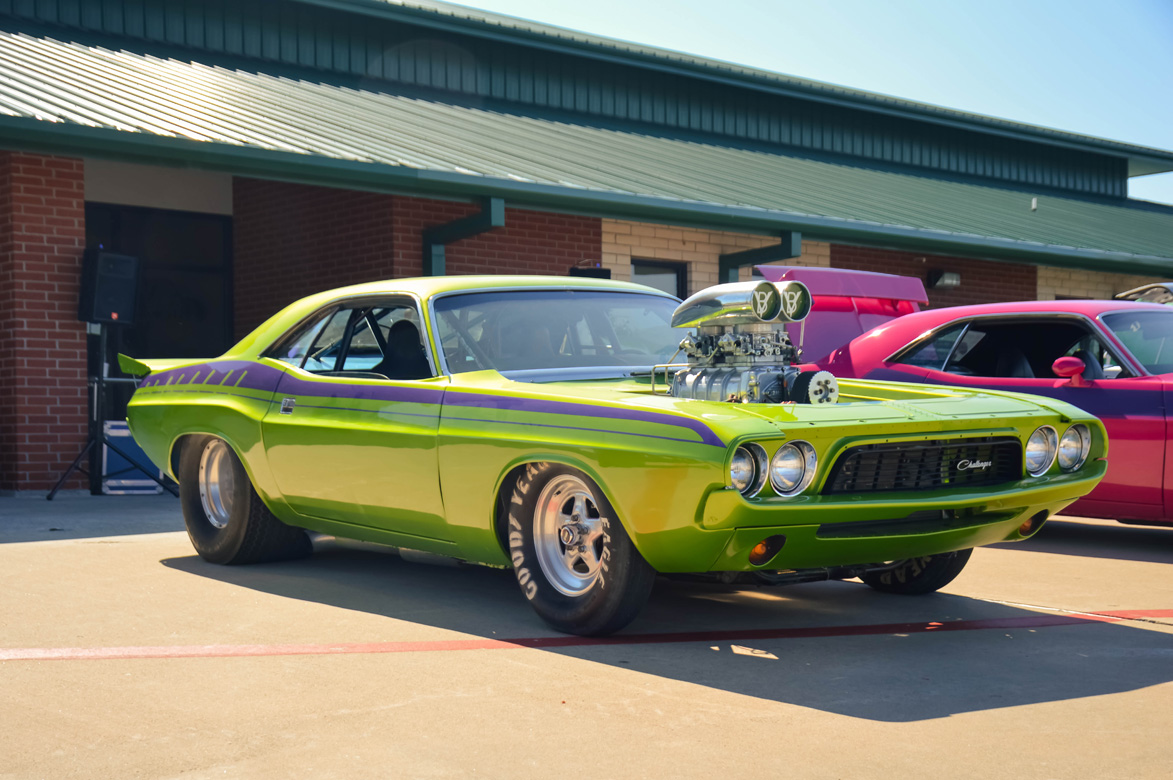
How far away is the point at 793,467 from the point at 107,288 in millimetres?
8102

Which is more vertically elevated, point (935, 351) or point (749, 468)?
point (935, 351)

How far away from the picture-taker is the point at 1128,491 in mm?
7125

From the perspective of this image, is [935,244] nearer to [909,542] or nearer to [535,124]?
[535,124]

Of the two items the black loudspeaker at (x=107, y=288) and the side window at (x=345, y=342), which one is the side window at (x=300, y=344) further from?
the black loudspeaker at (x=107, y=288)

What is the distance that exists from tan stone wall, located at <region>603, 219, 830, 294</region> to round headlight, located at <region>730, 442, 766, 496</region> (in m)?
10.4

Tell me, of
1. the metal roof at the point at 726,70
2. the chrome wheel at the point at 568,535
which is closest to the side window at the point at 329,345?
the chrome wheel at the point at 568,535

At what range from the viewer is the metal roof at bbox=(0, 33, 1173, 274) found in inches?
397

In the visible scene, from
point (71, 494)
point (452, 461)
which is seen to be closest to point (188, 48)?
point (71, 494)

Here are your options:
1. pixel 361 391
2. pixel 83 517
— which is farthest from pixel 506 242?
pixel 361 391

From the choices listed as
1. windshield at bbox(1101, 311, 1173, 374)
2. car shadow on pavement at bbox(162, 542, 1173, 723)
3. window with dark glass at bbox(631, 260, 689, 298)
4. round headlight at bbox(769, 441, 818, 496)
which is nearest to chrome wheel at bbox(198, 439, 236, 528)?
car shadow on pavement at bbox(162, 542, 1173, 723)

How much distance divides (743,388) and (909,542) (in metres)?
0.84

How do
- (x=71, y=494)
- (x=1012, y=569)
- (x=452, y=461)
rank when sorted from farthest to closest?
1. (x=71, y=494)
2. (x=1012, y=569)
3. (x=452, y=461)

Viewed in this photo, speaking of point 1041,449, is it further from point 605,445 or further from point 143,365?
point 143,365

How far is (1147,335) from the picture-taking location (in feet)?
24.6
